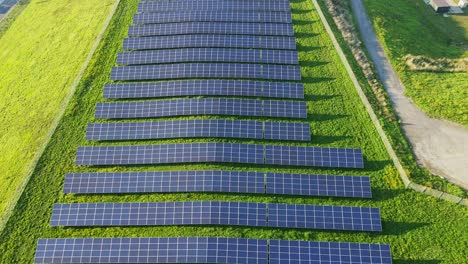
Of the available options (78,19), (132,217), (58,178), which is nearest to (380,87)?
(132,217)

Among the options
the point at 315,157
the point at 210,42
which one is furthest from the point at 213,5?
the point at 315,157

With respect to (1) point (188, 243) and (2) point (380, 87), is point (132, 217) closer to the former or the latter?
(1) point (188, 243)

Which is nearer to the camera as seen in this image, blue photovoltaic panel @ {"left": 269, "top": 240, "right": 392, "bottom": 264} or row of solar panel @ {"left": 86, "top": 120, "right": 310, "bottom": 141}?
blue photovoltaic panel @ {"left": 269, "top": 240, "right": 392, "bottom": 264}

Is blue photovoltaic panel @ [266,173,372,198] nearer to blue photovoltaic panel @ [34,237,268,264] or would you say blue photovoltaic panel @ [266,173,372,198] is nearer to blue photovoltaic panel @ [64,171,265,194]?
blue photovoltaic panel @ [64,171,265,194]

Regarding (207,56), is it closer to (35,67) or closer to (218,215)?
(218,215)

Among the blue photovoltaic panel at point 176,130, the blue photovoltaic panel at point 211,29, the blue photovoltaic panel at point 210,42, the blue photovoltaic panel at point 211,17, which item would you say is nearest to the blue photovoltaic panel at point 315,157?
the blue photovoltaic panel at point 176,130

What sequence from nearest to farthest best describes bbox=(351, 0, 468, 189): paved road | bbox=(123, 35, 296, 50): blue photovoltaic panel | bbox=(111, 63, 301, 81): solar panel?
bbox=(351, 0, 468, 189): paved road → bbox=(111, 63, 301, 81): solar panel → bbox=(123, 35, 296, 50): blue photovoltaic panel

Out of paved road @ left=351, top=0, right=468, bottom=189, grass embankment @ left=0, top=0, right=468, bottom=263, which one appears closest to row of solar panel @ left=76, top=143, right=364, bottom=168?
grass embankment @ left=0, top=0, right=468, bottom=263

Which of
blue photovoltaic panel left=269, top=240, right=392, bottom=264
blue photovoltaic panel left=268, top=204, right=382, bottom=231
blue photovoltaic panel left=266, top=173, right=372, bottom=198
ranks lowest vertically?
blue photovoltaic panel left=269, top=240, right=392, bottom=264
